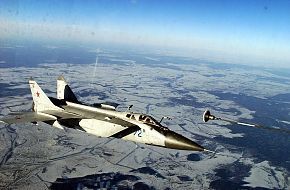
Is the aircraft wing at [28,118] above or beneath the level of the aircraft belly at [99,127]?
beneath

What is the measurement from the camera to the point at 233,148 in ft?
302

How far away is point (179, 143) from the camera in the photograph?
20375 millimetres

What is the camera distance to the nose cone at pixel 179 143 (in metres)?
19.9

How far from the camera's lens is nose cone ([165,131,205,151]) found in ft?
65.2

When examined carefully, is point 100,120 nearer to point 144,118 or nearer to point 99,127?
point 99,127

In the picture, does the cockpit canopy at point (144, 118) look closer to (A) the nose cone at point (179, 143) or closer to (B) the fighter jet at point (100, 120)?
(B) the fighter jet at point (100, 120)

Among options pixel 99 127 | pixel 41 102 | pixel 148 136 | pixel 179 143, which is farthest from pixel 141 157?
pixel 179 143

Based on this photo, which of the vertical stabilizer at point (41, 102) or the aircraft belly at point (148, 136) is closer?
the aircraft belly at point (148, 136)

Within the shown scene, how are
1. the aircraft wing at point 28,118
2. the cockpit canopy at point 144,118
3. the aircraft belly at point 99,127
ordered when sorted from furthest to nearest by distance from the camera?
the aircraft wing at point 28,118
the aircraft belly at point 99,127
the cockpit canopy at point 144,118

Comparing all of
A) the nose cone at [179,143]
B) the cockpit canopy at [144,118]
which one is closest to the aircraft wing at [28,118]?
the cockpit canopy at [144,118]

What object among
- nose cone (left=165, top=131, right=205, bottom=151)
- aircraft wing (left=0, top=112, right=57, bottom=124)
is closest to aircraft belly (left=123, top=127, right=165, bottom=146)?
nose cone (left=165, top=131, right=205, bottom=151)

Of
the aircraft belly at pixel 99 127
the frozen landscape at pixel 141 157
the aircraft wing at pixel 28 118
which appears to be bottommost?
the frozen landscape at pixel 141 157

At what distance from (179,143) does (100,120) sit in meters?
6.34

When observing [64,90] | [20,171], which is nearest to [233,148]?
[20,171]
